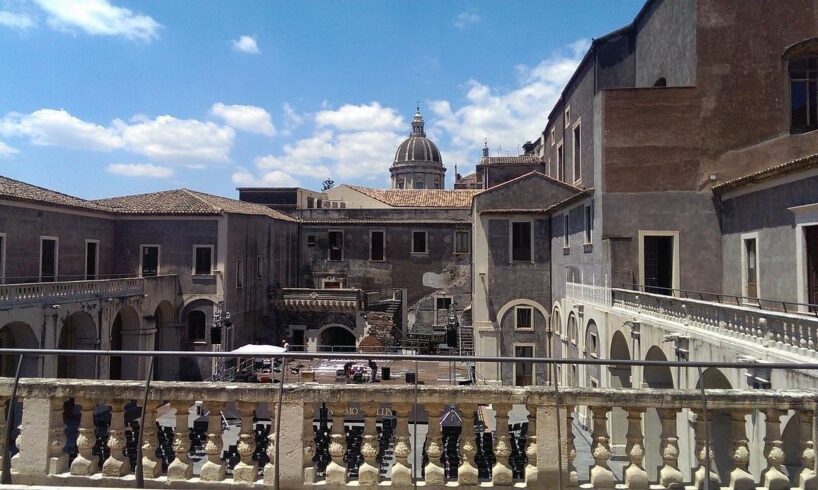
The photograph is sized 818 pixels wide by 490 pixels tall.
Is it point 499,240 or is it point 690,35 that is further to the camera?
point 499,240

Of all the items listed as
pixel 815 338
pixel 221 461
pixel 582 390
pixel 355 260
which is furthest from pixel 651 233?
pixel 355 260

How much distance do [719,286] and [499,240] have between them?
11.3 metres

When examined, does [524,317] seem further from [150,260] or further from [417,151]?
[417,151]

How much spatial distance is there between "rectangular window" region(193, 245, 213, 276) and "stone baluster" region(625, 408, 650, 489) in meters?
27.1

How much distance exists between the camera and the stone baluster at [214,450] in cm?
429

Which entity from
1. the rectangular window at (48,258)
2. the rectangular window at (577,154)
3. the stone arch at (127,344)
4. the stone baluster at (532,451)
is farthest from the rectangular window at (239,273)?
the stone baluster at (532,451)

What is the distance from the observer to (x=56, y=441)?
442cm

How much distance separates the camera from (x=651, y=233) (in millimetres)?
18312

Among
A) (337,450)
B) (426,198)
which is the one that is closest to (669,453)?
(337,450)

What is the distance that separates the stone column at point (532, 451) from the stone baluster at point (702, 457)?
1.07m

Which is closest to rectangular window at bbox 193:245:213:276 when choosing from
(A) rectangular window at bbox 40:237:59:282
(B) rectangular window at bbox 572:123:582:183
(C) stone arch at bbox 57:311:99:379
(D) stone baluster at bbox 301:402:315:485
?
(A) rectangular window at bbox 40:237:59:282

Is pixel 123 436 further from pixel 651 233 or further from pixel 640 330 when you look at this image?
pixel 651 233

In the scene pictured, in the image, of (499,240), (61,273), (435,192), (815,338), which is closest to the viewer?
(815,338)

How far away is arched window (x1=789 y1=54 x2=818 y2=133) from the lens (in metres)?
17.5
